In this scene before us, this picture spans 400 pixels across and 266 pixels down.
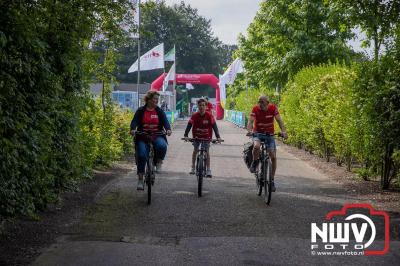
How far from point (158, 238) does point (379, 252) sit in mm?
2684

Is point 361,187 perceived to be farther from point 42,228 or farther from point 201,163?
point 42,228

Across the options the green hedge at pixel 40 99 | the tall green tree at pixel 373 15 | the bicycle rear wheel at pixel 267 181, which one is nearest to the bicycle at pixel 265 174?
the bicycle rear wheel at pixel 267 181

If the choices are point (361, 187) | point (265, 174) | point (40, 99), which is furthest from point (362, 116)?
point (40, 99)

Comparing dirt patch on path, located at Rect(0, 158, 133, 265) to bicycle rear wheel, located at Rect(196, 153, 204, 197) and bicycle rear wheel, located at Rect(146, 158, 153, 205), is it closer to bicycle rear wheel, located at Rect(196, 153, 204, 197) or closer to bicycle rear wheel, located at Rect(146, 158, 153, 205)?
bicycle rear wheel, located at Rect(146, 158, 153, 205)

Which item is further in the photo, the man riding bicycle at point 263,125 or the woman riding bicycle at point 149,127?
the man riding bicycle at point 263,125

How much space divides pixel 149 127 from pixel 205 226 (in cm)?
320

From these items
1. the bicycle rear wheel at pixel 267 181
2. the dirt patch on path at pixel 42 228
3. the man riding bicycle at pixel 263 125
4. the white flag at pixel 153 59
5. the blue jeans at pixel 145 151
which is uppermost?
the white flag at pixel 153 59

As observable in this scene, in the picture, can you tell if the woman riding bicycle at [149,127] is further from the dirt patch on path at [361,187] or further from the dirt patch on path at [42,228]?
the dirt patch on path at [361,187]

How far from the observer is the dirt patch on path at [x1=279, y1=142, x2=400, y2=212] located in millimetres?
10848

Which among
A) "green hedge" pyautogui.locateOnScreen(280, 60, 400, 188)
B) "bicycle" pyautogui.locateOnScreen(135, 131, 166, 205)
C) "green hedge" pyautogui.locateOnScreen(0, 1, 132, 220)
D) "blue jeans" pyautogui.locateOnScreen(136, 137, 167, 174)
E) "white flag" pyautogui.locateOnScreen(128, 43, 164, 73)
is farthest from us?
"white flag" pyautogui.locateOnScreen(128, 43, 164, 73)

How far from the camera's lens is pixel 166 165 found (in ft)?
58.1

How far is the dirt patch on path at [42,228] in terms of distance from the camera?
22.4 ft

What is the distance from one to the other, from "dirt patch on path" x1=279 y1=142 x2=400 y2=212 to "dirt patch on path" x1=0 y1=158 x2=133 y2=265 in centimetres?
508

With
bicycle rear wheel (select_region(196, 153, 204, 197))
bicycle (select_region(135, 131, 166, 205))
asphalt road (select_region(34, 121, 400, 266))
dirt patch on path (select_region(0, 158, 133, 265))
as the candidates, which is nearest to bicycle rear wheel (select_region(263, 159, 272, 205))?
asphalt road (select_region(34, 121, 400, 266))
